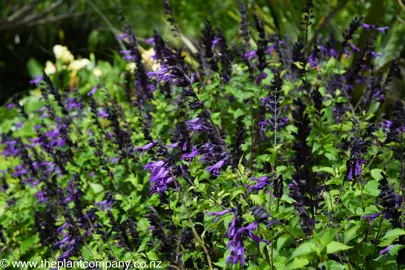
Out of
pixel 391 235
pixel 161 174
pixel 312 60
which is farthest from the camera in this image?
pixel 312 60

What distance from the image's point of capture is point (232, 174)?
1.81 meters

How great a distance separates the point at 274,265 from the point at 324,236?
323 millimetres

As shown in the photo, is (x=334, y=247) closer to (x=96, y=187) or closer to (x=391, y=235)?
(x=391, y=235)

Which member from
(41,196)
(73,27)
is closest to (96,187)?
(41,196)

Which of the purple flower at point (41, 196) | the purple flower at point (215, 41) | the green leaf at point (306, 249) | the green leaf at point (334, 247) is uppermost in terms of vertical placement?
the purple flower at point (215, 41)

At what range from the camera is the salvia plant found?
1.79 m

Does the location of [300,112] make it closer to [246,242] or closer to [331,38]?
[246,242]

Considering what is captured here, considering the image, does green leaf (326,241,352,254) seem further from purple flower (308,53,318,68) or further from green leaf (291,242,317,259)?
purple flower (308,53,318,68)

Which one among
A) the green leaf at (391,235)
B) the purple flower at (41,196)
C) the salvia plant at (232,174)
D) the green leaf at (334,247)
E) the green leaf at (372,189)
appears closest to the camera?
the green leaf at (334,247)

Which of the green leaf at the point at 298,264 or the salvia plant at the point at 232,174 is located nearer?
the green leaf at the point at 298,264

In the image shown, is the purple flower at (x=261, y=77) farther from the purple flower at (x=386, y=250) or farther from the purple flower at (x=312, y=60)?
the purple flower at (x=386, y=250)

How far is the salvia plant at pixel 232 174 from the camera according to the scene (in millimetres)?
1788

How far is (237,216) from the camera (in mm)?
1546

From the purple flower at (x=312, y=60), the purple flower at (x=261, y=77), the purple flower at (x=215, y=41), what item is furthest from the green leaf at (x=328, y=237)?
the purple flower at (x=215, y=41)
